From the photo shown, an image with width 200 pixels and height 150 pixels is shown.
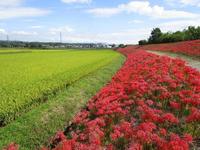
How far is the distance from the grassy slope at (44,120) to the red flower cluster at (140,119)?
0.47m

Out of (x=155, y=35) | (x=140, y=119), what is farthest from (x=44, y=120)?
(x=155, y=35)

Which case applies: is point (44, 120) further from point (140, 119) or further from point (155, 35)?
point (155, 35)

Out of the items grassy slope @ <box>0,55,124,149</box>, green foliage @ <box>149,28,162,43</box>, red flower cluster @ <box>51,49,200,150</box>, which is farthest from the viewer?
green foliage @ <box>149,28,162,43</box>

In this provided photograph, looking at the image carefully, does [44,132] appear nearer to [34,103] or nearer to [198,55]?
[34,103]

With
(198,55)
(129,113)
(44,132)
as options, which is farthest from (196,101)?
(198,55)

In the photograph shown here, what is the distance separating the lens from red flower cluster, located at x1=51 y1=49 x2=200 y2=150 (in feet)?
22.1

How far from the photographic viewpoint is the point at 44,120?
31.9ft

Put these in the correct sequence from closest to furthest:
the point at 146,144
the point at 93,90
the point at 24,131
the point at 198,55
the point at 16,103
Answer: the point at 146,144 → the point at 24,131 → the point at 16,103 → the point at 93,90 → the point at 198,55

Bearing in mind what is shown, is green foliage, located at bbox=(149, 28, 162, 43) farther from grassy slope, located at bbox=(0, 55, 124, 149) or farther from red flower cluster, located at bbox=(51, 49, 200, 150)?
red flower cluster, located at bbox=(51, 49, 200, 150)

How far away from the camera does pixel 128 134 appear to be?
704cm

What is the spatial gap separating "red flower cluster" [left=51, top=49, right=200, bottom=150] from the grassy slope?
0.47 m

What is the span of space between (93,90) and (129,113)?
5945 millimetres

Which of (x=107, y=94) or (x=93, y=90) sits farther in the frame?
(x=93, y=90)

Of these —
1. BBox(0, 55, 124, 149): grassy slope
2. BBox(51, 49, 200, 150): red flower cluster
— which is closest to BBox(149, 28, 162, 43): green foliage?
BBox(0, 55, 124, 149): grassy slope
